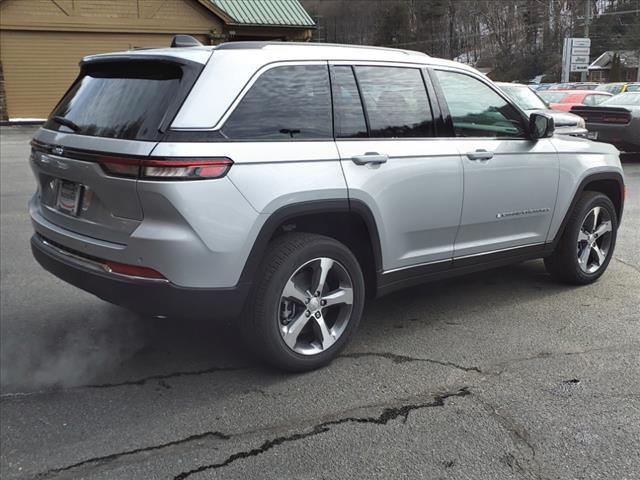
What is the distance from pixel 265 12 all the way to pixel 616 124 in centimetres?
1660

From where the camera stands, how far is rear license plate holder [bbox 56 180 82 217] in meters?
3.46

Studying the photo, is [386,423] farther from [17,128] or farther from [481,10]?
[481,10]

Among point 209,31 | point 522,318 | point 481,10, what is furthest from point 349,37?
point 522,318

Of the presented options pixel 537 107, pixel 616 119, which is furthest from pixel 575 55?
pixel 537 107

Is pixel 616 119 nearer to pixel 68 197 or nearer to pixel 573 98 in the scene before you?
pixel 573 98

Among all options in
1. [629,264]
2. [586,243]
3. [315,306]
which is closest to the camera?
[315,306]

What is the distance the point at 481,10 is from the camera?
87.9 meters

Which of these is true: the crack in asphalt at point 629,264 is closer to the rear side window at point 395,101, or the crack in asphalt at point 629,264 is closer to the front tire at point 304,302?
the rear side window at point 395,101

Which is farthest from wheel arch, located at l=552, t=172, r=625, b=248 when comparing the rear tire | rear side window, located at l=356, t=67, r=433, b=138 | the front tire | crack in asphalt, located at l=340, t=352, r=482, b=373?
the front tire

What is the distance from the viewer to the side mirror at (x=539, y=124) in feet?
15.2

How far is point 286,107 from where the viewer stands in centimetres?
349

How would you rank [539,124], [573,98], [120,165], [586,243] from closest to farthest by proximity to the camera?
[120,165], [539,124], [586,243], [573,98]

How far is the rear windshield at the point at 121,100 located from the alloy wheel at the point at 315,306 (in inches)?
45.1

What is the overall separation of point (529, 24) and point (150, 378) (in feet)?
285
